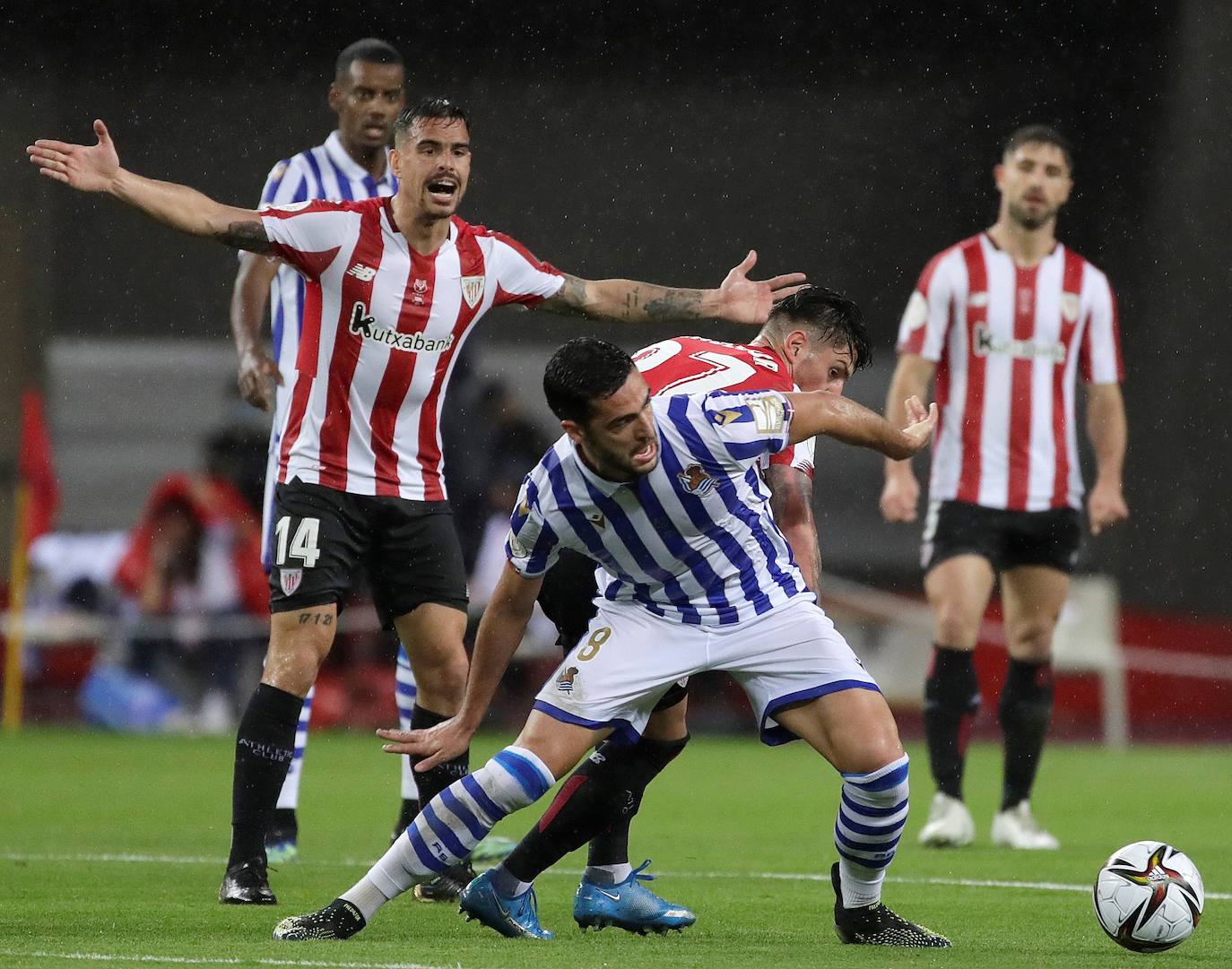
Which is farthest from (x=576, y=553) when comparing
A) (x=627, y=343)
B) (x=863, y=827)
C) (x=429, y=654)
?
(x=627, y=343)

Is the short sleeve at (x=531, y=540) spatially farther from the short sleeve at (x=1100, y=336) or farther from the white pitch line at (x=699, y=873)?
the short sleeve at (x=1100, y=336)

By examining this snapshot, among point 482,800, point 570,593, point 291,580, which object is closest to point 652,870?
point 570,593

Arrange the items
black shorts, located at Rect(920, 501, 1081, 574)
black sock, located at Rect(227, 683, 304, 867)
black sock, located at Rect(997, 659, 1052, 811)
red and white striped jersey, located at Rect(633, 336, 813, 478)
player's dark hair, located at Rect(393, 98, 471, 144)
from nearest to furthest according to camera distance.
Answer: red and white striped jersey, located at Rect(633, 336, 813, 478)
black sock, located at Rect(227, 683, 304, 867)
player's dark hair, located at Rect(393, 98, 471, 144)
black sock, located at Rect(997, 659, 1052, 811)
black shorts, located at Rect(920, 501, 1081, 574)

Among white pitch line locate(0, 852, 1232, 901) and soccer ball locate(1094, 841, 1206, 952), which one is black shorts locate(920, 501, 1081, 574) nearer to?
white pitch line locate(0, 852, 1232, 901)

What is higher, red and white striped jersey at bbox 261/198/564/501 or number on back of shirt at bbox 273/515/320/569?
red and white striped jersey at bbox 261/198/564/501

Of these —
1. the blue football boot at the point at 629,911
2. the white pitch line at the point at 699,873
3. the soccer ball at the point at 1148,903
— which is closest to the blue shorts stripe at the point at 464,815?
the blue football boot at the point at 629,911

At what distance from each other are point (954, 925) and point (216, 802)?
164 inches

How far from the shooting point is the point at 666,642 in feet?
14.5

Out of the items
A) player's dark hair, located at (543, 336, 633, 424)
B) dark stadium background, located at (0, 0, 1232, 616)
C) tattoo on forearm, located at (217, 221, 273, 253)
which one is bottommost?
player's dark hair, located at (543, 336, 633, 424)

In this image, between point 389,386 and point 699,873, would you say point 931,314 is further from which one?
point 389,386

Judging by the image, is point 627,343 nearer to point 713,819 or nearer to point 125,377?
point 125,377

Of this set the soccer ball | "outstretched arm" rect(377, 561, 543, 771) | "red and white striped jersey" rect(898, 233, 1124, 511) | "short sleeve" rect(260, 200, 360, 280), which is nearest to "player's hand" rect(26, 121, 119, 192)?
"short sleeve" rect(260, 200, 360, 280)

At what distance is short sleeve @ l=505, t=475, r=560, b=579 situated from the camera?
4.38 m

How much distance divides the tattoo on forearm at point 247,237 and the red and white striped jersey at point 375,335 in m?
0.07
